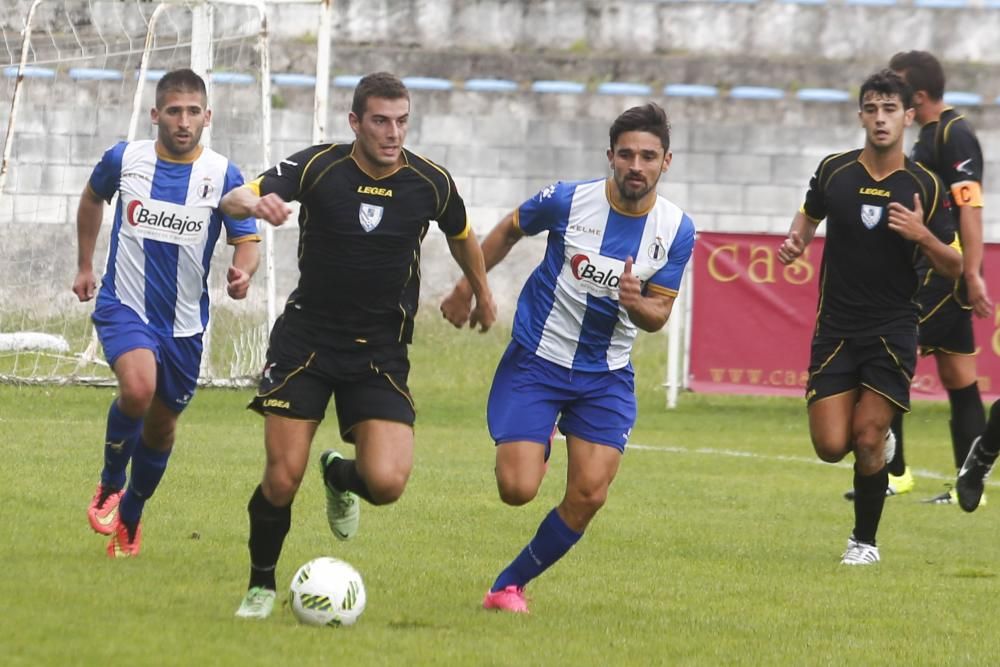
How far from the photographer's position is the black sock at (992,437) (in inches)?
395

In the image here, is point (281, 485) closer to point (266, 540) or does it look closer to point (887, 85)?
point (266, 540)

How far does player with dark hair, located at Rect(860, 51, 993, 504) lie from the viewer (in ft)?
30.2

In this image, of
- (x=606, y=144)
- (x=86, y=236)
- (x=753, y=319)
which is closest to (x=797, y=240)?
(x=86, y=236)

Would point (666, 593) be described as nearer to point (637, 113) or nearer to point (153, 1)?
point (637, 113)

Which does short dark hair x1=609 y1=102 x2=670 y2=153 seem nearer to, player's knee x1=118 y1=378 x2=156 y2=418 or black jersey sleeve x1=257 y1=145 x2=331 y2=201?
black jersey sleeve x1=257 y1=145 x2=331 y2=201

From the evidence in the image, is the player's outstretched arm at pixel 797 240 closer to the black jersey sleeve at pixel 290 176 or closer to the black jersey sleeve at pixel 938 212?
the black jersey sleeve at pixel 938 212

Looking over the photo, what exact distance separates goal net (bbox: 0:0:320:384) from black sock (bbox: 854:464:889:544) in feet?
25.8

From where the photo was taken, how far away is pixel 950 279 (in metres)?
9.79

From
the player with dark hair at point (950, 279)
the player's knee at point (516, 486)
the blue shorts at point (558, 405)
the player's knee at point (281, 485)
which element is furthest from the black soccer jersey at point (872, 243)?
the player's knee at point (281, 485)

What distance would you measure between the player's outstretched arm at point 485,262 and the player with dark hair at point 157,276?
118 cm

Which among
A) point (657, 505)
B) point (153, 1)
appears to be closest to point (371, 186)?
point (657, 505)

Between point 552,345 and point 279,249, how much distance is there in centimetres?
1261

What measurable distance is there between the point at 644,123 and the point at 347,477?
1.89 meters

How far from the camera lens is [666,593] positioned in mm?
7770
